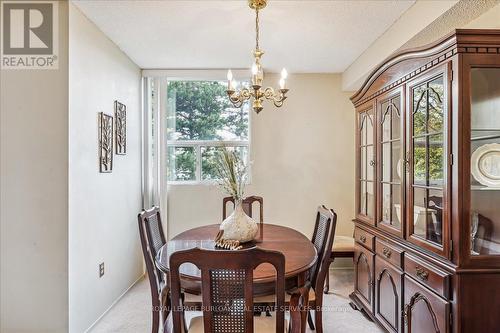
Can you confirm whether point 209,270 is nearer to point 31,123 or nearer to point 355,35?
point 31,123

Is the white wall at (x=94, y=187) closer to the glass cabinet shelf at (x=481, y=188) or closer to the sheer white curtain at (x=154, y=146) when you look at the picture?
the sheer white curtain at (x=154, y=146)

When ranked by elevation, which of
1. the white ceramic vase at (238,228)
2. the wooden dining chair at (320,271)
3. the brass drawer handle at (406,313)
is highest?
the white ceramic vase at (238,228)

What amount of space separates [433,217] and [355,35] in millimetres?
1774

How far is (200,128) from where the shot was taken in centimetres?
382

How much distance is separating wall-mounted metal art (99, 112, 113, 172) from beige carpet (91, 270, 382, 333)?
1.32 m

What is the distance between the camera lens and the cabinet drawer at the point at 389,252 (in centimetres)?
201

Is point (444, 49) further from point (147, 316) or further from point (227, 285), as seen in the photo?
point (147, 316)

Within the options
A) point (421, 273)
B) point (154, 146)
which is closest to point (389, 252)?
point (421, 273)

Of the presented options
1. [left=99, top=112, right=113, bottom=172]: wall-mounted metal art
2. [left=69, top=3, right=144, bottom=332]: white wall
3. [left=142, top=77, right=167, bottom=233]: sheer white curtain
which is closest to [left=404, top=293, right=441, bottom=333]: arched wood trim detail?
[left=69, top=3, right=144, bottom=332]: white wall

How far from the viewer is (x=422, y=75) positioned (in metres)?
1.78

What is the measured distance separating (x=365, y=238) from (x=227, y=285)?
1725mm

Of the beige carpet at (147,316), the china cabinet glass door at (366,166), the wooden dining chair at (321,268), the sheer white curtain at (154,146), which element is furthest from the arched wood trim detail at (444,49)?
the sheer white curtain at (154,146)

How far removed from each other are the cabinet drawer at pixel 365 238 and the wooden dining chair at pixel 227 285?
142 centimetres

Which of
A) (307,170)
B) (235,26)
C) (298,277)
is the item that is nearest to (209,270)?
(298,277)
